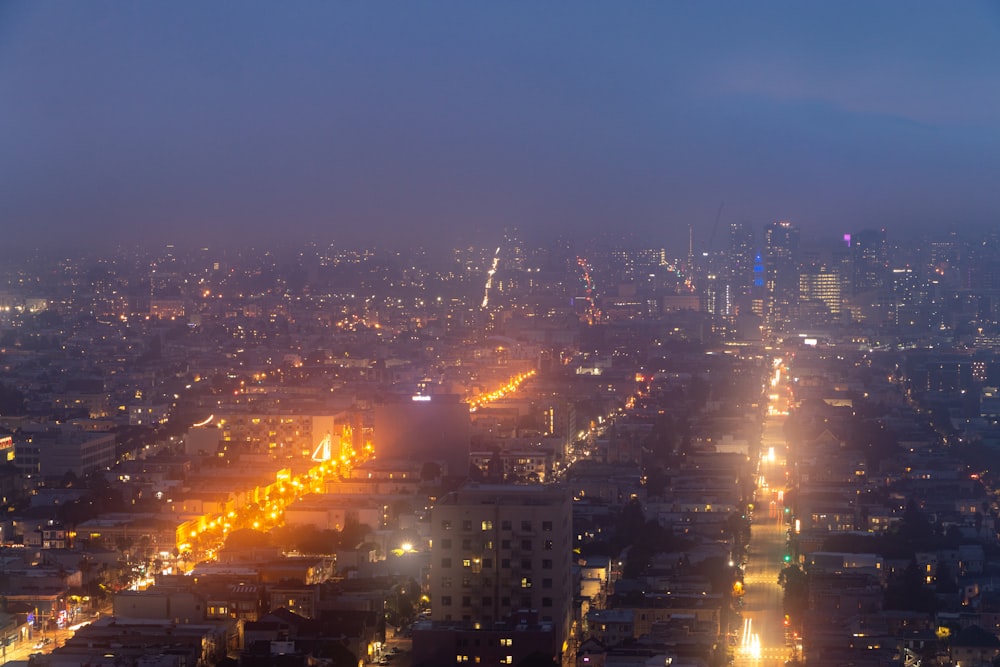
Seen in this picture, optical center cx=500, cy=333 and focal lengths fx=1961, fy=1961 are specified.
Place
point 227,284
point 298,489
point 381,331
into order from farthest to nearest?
point 227,284
point 381,331
point 298,489

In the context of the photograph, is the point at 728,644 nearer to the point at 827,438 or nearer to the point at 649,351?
the point at 827,438

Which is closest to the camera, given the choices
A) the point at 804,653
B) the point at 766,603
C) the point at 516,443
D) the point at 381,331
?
the point at 804,653

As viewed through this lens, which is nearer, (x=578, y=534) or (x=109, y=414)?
(x=578, y=534)

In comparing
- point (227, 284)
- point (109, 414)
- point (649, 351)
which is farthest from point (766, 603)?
point (227, 284)

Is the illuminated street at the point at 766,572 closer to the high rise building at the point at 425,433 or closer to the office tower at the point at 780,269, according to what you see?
the high rise building at the point at 425,433

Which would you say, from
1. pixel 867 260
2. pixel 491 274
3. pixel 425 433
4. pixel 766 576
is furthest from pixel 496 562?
pixel 491 274

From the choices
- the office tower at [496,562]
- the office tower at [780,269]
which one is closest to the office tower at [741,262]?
the office tower at [780,269]
